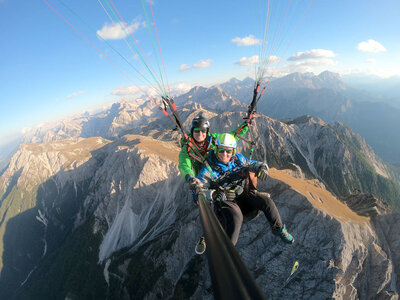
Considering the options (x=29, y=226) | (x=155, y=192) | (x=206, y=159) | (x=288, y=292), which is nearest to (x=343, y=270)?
(x=288, y=292)

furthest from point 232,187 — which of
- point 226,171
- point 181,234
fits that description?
point 181,234

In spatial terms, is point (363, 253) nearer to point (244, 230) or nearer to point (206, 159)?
point (244, 230)

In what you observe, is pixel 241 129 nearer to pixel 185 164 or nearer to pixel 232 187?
pixel 232 187

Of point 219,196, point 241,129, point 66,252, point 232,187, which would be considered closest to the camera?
point 219,196

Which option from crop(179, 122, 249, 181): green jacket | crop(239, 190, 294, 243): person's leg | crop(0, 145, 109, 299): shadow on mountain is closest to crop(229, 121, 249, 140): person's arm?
crop(179, 122, 249, 181): green jacket

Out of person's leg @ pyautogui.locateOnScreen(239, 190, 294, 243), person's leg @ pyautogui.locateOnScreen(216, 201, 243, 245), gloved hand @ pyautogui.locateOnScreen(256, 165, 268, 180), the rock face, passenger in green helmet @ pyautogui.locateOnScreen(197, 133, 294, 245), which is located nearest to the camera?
person's leg @ pyautogui.locateOnScreen(216, 201, 243, 245)

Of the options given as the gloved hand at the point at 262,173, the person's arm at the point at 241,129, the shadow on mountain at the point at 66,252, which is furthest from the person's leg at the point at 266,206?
the shadow on mountain at the point at 66,252

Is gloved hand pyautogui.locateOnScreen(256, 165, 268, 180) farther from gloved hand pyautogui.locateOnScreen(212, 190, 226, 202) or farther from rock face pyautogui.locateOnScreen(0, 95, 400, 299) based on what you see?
rock face pyautogui.locateOnScreen(0, 95, 400, 299)
